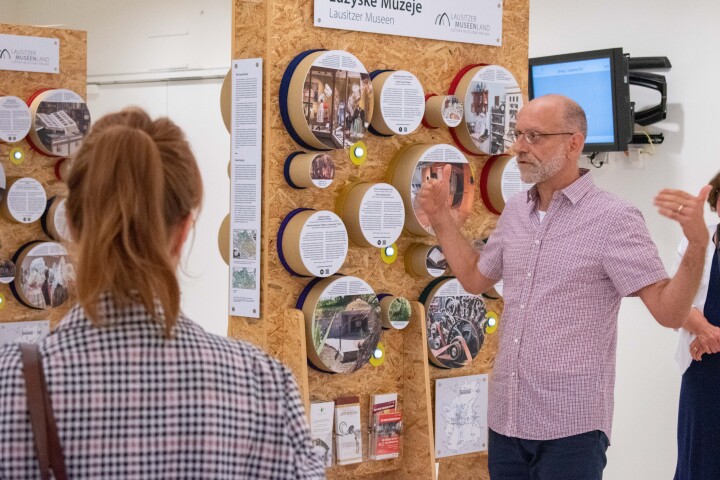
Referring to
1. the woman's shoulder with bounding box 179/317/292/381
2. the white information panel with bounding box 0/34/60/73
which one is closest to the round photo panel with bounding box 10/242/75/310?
the white information panel with bounding box 0/34/60/73

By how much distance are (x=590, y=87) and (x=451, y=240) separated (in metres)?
2.19

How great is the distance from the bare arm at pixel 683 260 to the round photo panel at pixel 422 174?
3.20 feet

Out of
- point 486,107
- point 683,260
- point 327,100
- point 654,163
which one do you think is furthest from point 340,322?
point 654,163

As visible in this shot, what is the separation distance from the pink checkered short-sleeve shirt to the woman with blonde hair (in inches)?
61.3

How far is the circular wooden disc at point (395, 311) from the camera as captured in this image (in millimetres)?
3469

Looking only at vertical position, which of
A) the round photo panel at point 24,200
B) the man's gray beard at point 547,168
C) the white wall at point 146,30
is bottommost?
the round photo panel at point 24,200

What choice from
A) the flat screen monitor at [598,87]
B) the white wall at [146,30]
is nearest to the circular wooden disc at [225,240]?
the flat screen monitor at [598,87]

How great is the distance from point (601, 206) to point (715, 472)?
169 cm

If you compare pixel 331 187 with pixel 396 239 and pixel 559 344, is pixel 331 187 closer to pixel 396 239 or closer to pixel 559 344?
pixel 396 239

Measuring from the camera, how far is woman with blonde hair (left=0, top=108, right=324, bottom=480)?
142 centimetres

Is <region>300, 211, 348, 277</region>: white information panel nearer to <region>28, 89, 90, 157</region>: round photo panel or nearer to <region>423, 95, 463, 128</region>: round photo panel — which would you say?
<region>423, 95, 463, 128</region>: round photo panel

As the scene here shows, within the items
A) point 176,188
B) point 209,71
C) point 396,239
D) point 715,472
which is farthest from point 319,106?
point 209,71

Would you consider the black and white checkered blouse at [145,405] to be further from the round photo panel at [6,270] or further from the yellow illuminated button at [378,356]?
the round photo panel at [6,270]

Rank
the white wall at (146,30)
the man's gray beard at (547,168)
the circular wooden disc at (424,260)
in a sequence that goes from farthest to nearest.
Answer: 1. the white wall at (146,30)
2. the circular wooden disc at (424,260)
3. the man's gray beard at (547,168)
